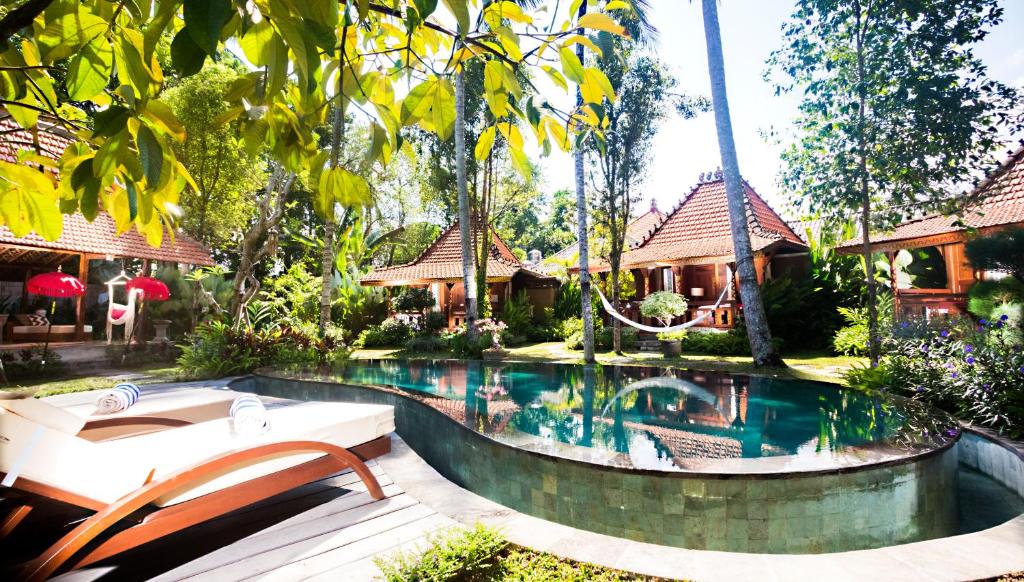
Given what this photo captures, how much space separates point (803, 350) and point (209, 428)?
14093mm

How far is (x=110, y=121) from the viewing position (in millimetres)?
818

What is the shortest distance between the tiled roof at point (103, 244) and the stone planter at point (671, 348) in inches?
460

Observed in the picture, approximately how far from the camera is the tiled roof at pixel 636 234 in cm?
2275

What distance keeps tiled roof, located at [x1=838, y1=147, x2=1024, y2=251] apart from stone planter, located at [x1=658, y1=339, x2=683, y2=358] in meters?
5.29

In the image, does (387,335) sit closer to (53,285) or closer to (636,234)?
(53,285)

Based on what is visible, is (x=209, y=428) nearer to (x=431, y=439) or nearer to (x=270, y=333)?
(x=431, y=439)

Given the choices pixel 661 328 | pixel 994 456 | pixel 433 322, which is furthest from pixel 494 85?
pixel 433 322

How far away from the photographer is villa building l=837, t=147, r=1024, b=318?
9789 millimetres

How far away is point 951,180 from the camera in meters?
9.35

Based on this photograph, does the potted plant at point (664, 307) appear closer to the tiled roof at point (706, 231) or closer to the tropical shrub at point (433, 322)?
the tiled roof at point (706, 231)

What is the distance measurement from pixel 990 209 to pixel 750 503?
1122 cm

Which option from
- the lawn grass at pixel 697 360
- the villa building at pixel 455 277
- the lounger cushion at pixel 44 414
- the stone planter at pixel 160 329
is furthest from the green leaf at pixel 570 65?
the stone planter at pixel 160 329

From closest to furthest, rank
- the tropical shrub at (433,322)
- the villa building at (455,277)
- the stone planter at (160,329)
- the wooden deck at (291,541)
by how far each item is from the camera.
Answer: the wooden deck at (291,541), the stone planter at (160,329), the tropical shrub at (433,322), the villa building at (455,277)

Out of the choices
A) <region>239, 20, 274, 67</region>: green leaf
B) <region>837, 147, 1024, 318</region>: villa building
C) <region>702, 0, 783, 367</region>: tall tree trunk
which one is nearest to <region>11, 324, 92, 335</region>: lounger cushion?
<region>239, 20, 274, 67</region>: green leaf
